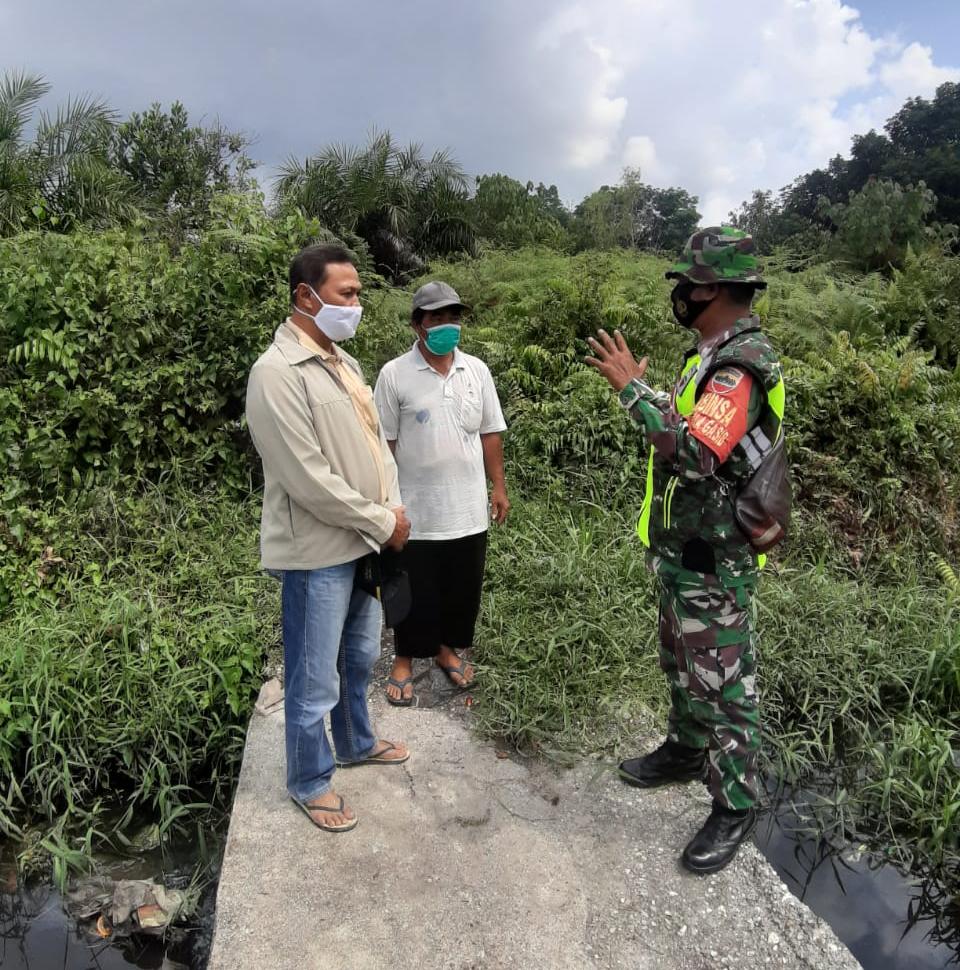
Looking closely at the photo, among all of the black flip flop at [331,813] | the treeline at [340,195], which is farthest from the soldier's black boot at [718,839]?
the treeline at [340,195]

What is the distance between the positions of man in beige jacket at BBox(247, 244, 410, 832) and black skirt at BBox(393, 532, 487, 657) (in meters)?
0.68

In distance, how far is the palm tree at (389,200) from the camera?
46.2 ft

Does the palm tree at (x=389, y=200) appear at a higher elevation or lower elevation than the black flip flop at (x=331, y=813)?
higher

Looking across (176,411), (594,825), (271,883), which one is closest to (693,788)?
(594,825)

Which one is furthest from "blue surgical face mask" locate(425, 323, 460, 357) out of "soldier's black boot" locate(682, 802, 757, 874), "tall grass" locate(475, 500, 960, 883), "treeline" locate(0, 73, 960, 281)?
"treeline" locate(0, 73, 960, 281)

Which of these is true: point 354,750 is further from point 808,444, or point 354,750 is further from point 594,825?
point 808,444

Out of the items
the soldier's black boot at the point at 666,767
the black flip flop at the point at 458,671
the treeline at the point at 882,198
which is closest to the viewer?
the soldier's black boot at the point at 666,767

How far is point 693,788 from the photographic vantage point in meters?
2.68

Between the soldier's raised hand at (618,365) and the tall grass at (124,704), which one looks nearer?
the soldier's raised hand at (618,365)

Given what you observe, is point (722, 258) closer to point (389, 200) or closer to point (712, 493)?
point (712, 493)

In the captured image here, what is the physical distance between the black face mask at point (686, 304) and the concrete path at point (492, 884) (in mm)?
1626

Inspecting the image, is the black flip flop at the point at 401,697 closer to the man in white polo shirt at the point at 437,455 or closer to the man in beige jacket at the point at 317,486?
the man in white polo shirt at the point at 437,455

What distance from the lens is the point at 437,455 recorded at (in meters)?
2.99

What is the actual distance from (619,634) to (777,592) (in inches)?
40.8
